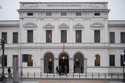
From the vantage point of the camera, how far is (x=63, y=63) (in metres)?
62.2

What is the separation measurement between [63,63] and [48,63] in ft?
7.28

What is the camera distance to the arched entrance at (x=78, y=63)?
61812mm

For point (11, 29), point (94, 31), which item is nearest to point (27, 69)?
point (11, 29)

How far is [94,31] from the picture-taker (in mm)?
61812

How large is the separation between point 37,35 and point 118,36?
12.2m

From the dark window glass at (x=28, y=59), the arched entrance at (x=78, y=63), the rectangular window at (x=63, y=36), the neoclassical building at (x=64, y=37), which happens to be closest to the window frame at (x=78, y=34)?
the neoclassical building at (x=64, y=37)

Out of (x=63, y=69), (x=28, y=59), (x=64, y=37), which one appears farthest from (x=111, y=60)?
(x=28, y=59)

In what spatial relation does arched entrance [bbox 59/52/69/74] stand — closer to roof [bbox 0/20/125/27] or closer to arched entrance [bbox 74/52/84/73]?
arched entrance [bbox 74/52/84/73]

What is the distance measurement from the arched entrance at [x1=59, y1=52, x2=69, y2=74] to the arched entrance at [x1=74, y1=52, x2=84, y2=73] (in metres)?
1.20

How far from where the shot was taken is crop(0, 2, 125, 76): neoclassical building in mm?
61375

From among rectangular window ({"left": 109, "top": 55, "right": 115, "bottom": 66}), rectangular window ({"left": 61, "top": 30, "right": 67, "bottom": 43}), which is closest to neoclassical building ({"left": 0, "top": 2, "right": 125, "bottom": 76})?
rectangular window ({"left": 61, "top": 30, "right": 67, "bottom": 43})

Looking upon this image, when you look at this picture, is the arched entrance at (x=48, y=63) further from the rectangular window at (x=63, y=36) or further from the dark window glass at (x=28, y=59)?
the rectangular window at (x=63, y=36)

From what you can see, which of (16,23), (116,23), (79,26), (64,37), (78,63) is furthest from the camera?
(16,23)

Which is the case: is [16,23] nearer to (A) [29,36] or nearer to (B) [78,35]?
(A) [29,36]
